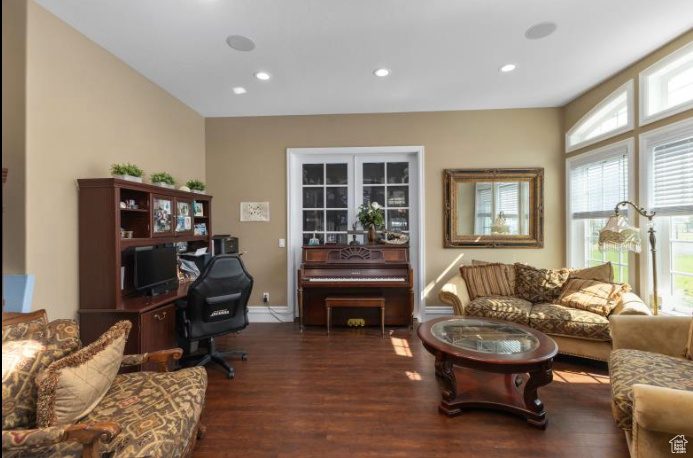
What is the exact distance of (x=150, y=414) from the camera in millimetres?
1661

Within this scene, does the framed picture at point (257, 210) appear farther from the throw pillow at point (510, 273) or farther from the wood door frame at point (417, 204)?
the throw pillow at point (510, 273)

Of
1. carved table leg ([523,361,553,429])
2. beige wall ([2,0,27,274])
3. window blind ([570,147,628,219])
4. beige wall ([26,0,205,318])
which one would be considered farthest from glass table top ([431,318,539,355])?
beige wall ([2,0,27,274])

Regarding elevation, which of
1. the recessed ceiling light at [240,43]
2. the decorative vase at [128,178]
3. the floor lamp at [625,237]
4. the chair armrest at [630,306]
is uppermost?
the recessed ceiling light at [240,43]

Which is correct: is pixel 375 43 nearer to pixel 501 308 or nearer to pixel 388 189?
pixel 388 189

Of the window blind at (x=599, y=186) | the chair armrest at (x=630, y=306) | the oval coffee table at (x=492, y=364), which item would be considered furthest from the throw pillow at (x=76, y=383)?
the window blind at (x=599, y=186)

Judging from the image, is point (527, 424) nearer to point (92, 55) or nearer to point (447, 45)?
point (447, 45)

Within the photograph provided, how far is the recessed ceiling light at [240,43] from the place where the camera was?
8.59ft

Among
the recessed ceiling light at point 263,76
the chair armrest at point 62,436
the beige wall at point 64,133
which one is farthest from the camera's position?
the recessed ceiling light at point 263,76

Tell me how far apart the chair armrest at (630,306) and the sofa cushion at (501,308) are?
0.70 m

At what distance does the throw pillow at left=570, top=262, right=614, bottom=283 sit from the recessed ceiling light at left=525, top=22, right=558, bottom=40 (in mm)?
2337

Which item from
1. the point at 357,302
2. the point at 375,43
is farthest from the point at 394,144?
the point at 357,302

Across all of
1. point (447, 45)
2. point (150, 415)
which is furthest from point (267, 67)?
point (150, 415)

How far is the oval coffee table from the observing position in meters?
2.12

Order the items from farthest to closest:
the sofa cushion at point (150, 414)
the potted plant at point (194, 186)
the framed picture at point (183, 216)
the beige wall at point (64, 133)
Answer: the potted plant at point (194, 186)
the framed picture at point (183, 216)
the beige wall at point (64, 133)
the sofa cushion at point (150, 414)
